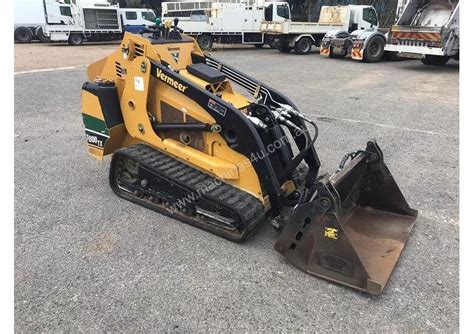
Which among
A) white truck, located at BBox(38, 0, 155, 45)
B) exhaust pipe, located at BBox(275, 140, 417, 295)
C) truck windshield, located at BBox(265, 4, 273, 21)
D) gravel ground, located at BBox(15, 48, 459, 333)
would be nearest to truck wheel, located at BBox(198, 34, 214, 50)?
truck windshield, located at BBox(265, 4, 273, 21)

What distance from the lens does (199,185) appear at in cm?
352

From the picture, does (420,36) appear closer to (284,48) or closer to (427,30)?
(427,30)

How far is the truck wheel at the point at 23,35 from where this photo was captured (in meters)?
24.2

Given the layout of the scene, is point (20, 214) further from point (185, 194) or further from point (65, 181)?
point (185, 194)

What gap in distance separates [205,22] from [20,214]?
17.8 meters

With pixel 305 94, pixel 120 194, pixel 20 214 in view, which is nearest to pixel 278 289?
pixel 120 194

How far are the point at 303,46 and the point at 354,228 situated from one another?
1712 centimetres

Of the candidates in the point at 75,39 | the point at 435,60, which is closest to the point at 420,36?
the point at 435,60

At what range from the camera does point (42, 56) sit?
56.6ft

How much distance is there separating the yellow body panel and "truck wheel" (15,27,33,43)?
2419 cm

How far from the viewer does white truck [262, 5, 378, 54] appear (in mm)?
18875

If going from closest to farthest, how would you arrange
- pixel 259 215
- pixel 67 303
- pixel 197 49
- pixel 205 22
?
pixel 67 303 → pixel 259 215 → pixel 197 49 → pixel 205 22

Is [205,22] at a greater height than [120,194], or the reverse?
[205,22]

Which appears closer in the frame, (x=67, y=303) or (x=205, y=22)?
(x=67, y=303)
